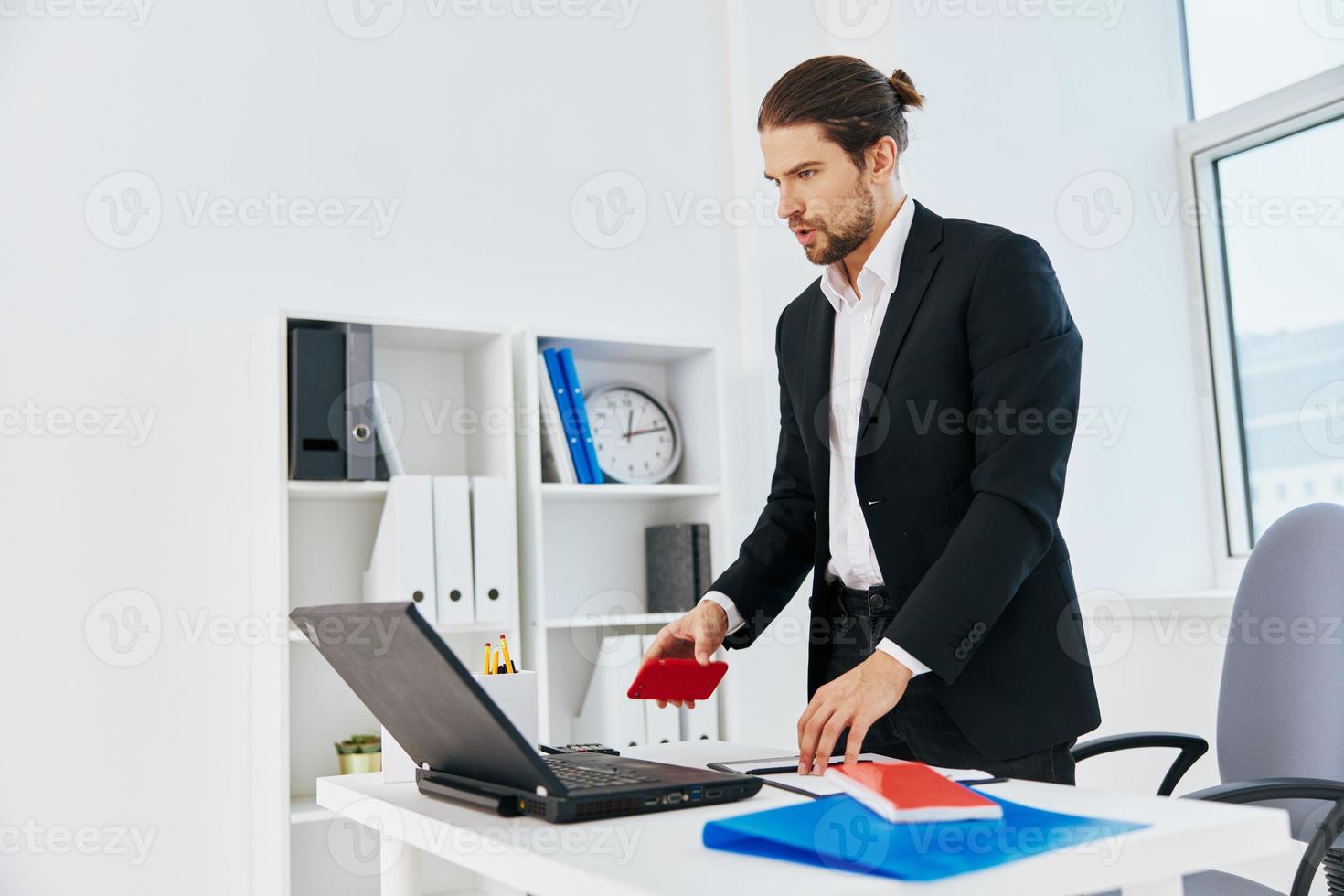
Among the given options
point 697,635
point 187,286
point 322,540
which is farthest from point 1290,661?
point 187,286

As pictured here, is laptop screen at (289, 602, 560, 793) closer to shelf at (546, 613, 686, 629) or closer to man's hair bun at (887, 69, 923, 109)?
man's hair bun at (887, 69, 923, 109)

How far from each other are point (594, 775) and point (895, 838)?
39cm

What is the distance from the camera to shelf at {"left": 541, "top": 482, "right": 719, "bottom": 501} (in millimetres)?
2945

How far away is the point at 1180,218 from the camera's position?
3.43 meters

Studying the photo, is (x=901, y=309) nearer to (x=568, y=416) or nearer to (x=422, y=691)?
(x=422, y=691)

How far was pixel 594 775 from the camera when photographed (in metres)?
1.17

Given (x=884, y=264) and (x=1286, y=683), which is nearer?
(x=884, y=264)

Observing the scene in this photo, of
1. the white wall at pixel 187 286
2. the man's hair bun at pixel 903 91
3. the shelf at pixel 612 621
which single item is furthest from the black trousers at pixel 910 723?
the white wall at pixel 187 286

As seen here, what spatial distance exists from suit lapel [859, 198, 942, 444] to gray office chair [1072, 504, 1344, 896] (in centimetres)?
66

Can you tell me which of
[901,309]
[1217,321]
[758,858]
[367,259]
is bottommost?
[758,858]

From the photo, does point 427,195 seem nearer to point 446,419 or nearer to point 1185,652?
point 446,419

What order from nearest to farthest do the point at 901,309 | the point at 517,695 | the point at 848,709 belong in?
the point at 848,709 < the point at 517,695 < the point at 901,309

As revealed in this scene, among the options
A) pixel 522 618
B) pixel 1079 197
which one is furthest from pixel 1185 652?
pixel 522 618

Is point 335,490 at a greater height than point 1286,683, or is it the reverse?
point 335,490
